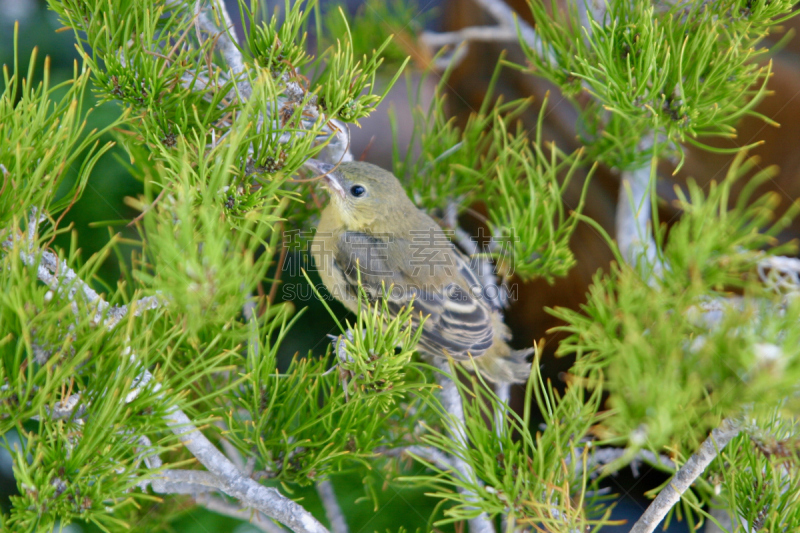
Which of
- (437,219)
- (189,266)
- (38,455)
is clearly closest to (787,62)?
(437,219)

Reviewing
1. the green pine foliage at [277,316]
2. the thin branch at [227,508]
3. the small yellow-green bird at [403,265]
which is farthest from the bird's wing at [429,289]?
the thin branch at [227,508]

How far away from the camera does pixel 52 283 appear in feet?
1.42

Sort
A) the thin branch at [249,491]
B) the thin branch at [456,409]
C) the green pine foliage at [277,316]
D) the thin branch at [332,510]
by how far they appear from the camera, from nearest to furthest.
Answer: the green pine foliage at [277,316] < the thin branch at [249,491] < the thin branch at [456,409] < the thin branch at [332,510]

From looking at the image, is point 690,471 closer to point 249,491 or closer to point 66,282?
point 249,491

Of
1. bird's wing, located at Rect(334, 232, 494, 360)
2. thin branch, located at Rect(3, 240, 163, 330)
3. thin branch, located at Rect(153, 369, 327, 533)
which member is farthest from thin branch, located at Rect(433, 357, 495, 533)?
thin branch, located at Rect(3, 240, 163, 330)

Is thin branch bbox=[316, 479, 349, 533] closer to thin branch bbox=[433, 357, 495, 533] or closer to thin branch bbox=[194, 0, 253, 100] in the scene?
thin branch bbox=[433, 357, 495, 533]

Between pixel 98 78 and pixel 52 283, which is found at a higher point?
pixel 98 78

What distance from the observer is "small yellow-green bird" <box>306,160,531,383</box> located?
0.82 m

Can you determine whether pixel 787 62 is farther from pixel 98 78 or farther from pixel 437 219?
pixel 98 78

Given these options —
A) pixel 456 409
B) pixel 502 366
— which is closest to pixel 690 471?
pixel 456 409

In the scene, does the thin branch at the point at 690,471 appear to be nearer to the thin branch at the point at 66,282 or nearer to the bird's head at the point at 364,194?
the thin branch at the point at 66,282

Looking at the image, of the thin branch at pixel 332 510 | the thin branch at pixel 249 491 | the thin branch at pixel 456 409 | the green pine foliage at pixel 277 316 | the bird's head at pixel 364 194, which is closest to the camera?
the green pine foliage at pixel 277 316

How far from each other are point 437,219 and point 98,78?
→ 2.08 ft

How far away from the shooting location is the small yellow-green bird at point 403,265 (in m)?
0.82
